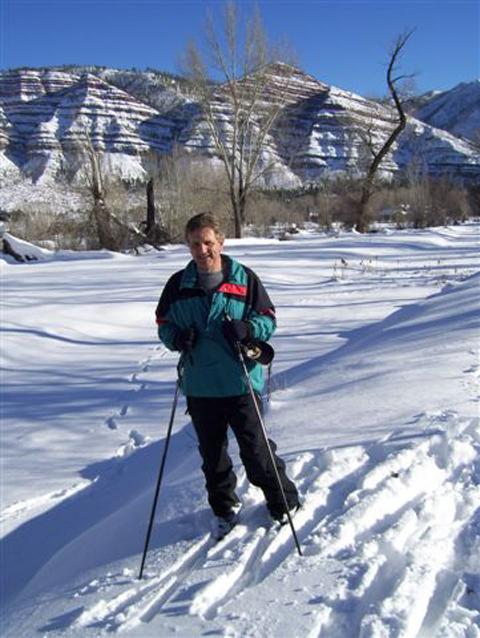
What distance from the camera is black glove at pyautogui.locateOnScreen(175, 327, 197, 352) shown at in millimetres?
2797

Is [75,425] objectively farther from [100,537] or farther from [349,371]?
[349,371]

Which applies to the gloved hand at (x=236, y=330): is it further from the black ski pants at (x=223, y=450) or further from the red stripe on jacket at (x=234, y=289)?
the black ski pants at (x=223, y=450)

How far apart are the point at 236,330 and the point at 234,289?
241mm

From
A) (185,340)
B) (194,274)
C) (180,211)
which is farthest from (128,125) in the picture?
(185,340)

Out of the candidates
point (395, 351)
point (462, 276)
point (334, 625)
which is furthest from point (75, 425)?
point (462, 276)

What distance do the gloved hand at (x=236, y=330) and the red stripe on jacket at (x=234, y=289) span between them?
16 centimetres

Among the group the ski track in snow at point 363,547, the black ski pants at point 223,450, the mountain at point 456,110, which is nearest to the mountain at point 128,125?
the mountain at point 456,110

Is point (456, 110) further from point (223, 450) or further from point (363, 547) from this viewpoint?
point (363, 547)

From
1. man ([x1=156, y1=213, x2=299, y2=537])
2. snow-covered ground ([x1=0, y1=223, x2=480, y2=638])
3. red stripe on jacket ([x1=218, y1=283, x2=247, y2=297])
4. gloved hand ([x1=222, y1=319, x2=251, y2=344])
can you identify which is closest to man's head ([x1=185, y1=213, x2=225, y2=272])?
man ([x1=156, y1=213, x2=299, y2=537])

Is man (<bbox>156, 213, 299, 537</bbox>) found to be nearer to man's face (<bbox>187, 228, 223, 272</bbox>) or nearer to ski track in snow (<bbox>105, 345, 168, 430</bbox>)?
man's face (<bbox>187, 228, 223, 272</bbox>)

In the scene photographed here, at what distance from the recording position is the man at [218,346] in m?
2.83

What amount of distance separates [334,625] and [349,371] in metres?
3.24

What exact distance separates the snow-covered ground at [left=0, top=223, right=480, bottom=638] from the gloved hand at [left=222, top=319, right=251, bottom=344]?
39.8 inches

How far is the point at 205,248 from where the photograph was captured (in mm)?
2812
